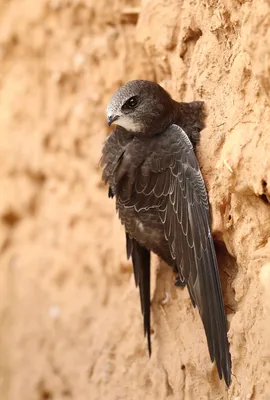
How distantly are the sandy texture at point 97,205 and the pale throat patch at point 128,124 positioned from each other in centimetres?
21

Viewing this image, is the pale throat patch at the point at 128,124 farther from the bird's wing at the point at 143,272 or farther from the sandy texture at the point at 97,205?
the bird's wing at the point at 143,272

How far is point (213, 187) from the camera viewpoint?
5.95 ft

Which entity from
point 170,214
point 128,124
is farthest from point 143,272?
point 128,124

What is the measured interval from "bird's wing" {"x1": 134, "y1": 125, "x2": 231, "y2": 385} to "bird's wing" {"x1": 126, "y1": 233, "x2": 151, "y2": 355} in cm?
19

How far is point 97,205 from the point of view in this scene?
2.59m

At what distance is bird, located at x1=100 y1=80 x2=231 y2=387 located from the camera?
5.99 feet

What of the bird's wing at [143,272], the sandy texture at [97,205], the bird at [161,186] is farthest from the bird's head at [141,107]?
the bird's wing at [143,272]

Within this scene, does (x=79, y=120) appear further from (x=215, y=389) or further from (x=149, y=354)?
(x=215, y=389)

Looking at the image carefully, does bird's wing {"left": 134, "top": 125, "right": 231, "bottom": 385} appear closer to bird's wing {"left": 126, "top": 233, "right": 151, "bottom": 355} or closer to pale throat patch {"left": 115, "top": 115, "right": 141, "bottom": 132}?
pale throat patch {"left": 115, "top": 115, "right": 141, "bottom": 132}

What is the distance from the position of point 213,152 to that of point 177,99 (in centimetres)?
41

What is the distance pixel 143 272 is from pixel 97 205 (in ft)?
1.72

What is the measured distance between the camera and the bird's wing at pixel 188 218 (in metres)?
1.75

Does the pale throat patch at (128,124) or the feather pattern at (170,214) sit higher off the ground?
the pale throat patch at (128,124)

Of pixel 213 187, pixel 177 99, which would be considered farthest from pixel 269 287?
pixel 177 99
